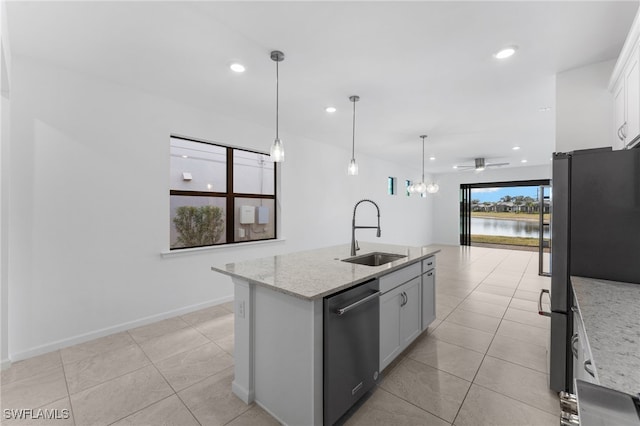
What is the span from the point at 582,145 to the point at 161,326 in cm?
462

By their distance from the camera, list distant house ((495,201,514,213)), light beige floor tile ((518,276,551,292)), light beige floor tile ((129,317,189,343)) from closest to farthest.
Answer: light beige floor tile ((129,317,189,343)) < light beige floor tile ((518,276,551,292)) < distant house ((495,201,514,213))

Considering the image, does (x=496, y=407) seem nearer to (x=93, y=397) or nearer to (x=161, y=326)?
(x=93, y=397)

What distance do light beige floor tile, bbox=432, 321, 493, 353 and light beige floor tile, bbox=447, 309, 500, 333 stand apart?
0.11 metres

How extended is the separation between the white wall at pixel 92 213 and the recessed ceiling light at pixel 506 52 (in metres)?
3.19

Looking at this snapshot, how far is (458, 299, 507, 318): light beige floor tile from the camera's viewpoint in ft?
11.3

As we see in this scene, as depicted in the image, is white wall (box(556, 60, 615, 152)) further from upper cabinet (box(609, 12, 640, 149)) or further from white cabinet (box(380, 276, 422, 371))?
white cabinet (box(380, 276, 422, 371))

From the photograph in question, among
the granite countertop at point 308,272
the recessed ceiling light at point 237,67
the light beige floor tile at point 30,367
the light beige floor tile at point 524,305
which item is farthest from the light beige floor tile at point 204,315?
the light beige floor tile at point 524,305

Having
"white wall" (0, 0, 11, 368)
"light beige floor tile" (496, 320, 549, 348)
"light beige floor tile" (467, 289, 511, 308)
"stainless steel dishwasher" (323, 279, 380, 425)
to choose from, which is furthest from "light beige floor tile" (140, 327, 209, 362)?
"light beige floor tile" (467, 289, 511, 308)

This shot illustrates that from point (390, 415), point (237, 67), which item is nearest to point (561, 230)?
point (390, 415)

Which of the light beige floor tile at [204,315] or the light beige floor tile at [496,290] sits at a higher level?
the light beige floor tile at [496,290]

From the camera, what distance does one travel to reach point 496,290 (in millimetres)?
4395

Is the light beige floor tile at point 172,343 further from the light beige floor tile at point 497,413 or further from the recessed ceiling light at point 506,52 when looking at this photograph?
the recessed ceiling light at point 506,52

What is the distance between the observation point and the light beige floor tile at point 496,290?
4234mm

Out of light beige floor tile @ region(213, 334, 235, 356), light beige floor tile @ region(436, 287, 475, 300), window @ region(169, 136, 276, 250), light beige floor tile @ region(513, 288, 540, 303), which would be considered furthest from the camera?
light beige floor tile @ region(436, 287, 475, 300)
